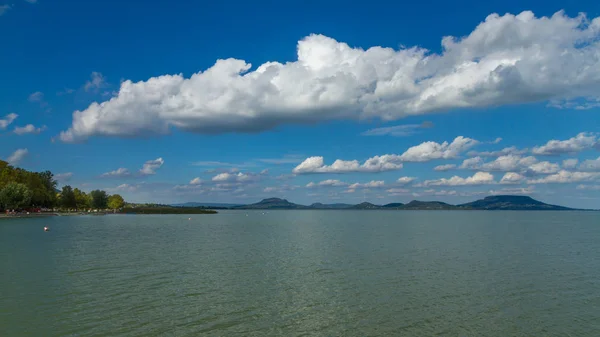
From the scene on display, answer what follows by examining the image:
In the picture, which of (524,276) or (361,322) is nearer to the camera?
(361,322)

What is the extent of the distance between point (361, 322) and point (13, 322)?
21298 millimetres

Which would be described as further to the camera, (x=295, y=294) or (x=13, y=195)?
(x=13, y=195)

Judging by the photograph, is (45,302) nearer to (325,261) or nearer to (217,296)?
(217,296)

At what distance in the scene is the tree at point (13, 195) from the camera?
182500mm

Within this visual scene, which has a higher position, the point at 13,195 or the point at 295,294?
the point at 13,195

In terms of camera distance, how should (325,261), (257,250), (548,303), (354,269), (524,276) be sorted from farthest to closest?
(257,250), (325,261), (354,269), (524,276), (548,303)

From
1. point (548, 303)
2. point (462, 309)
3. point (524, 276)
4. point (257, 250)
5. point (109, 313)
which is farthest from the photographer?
point (257, 250)

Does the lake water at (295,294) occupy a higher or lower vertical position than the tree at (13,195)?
lower

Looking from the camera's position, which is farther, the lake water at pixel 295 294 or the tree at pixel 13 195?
the tree at pixel 13 195

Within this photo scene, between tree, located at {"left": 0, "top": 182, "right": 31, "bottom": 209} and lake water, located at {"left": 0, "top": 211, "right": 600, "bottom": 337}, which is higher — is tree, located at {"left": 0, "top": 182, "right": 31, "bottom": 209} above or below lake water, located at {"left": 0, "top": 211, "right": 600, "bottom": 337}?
above

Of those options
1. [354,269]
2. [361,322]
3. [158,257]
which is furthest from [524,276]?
[158,257]

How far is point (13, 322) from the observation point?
25734 mm

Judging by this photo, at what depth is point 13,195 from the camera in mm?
183875

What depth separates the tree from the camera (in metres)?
182
